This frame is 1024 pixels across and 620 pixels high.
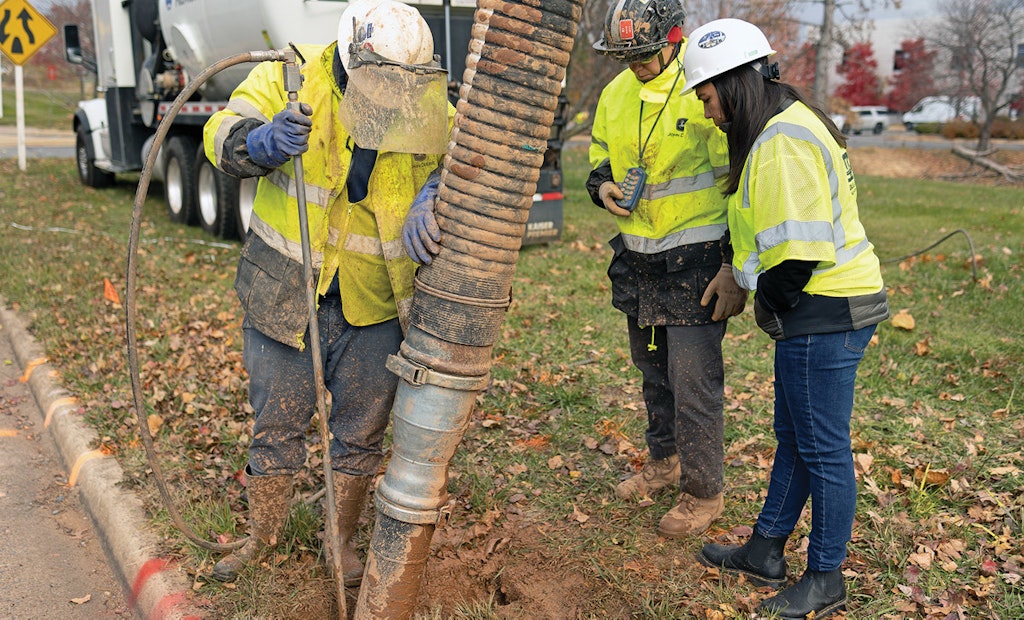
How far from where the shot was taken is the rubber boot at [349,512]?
3242 mm

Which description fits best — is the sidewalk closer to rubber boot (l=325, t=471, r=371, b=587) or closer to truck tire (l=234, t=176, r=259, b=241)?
truck tire (l=234, t=176, r=259, b=241)

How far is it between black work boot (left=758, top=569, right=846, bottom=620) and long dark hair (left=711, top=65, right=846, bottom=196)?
152cm

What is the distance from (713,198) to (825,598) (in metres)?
1.52

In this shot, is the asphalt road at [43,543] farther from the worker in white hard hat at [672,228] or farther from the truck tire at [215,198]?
the truck tire at [215,198]

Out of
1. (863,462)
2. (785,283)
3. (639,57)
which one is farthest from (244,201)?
(785,283)

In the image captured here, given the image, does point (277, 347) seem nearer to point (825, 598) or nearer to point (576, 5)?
point (576, 5)

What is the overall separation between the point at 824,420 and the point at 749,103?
3.57ft

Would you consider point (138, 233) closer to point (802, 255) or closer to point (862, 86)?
point (802, 255)

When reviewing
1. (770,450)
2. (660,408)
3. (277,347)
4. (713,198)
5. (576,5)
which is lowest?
(770,450)

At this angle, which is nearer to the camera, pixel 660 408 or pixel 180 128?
pixel 660 408

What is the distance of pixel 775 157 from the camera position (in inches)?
108

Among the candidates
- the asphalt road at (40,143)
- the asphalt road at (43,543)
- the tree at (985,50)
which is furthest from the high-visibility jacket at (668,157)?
the tree at (985,50)

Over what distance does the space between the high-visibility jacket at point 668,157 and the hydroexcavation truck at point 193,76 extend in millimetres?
4174

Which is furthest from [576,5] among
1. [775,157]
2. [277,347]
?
[277,347]
